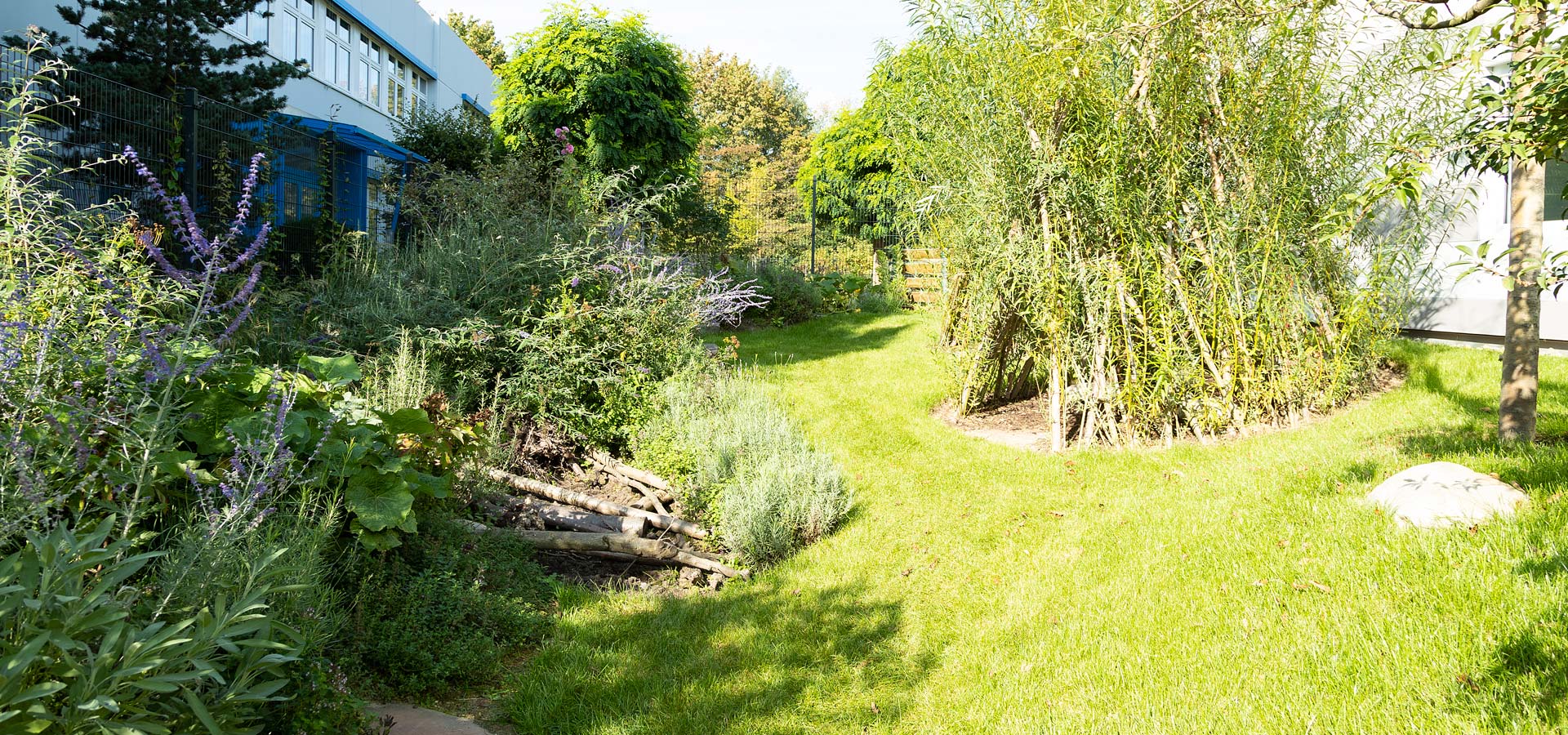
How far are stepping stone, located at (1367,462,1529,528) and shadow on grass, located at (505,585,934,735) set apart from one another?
2.07 meters

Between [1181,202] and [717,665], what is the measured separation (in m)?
4.30

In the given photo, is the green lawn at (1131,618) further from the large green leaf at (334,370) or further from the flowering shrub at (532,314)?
the flowering shrub at (532,314)

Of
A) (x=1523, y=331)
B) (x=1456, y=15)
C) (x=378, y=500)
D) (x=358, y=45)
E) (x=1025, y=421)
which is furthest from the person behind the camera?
(x=358, y=45)

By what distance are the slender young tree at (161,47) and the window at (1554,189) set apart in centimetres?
1338

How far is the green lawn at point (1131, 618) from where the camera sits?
260 centimetres

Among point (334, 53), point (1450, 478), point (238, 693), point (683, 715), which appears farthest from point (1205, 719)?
point (334, 53)

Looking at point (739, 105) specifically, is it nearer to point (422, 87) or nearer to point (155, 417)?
point (422, 87)

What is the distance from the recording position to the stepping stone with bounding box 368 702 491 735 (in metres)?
2.58

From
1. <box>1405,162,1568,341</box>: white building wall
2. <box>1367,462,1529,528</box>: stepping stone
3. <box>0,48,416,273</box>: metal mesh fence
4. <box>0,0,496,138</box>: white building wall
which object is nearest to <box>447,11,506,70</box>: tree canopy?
<box>0,0,496,138</box>: white building wall

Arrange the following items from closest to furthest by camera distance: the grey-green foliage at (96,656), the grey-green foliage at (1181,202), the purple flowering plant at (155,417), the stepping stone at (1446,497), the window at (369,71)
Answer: the grey-green foliage at (96,656)
the purple flowering plant at (155,417)
the stepping stone at (1446,497)
the grey-green foliage at (1181,202)
the window at (369,71)

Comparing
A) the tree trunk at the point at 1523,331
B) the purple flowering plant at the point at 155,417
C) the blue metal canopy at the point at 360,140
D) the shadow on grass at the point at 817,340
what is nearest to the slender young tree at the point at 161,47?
the blue metal canopy at the point at 360,140

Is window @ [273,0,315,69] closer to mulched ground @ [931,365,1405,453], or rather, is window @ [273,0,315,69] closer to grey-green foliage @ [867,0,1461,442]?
mulched ground @ [931,365,1405,453]

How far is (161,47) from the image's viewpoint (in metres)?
10.1

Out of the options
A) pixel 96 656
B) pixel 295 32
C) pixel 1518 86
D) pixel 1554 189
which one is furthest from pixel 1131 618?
pixel 295 32
